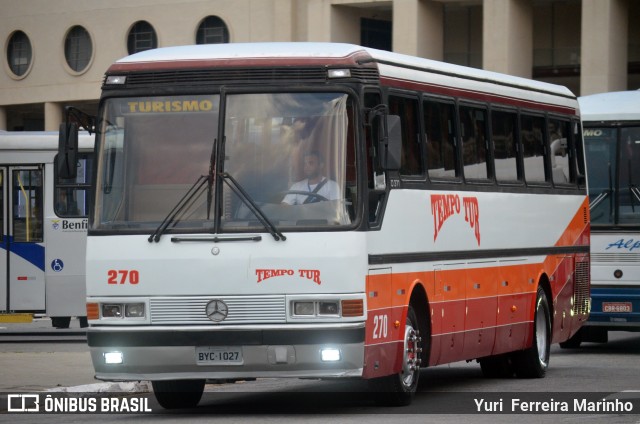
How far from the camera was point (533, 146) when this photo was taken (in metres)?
18.2

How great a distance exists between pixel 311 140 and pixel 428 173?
1988mm

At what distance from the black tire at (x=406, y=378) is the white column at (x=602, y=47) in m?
33.1

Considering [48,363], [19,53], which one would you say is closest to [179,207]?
[48,363]

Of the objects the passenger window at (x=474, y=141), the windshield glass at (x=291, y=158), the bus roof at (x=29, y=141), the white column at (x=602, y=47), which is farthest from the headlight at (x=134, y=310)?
the white column at (x=602, y=47)

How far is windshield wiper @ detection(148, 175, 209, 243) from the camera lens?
1314 centimetres

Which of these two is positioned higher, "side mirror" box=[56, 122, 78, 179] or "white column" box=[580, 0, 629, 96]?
"white column" box=[580, 0, 629, 96]

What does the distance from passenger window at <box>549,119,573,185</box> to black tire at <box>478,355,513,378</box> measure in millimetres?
2245

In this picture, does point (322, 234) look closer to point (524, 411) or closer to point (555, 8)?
point (524, 411)

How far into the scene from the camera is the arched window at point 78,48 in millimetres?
59875

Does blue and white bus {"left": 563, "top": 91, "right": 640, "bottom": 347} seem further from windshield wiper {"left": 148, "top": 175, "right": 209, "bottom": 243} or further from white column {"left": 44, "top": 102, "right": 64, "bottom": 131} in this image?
white column {"left": 44, "top": 102, "right": 64, "bottom": 131}

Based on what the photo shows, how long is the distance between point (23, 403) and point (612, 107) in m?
10.8

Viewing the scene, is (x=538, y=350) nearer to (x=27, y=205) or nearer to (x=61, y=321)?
(x=61, y=321)

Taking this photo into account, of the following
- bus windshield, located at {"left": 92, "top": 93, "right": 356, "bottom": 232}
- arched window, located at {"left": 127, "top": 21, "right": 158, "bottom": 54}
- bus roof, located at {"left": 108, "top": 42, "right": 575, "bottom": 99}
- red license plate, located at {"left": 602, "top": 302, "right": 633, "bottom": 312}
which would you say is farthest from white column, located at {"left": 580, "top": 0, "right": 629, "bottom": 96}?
bus windshield, located at {"left": 92, "top": 93, "right": 356, "bottom": 232}

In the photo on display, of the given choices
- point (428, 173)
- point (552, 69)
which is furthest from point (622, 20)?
point (428, 173)
